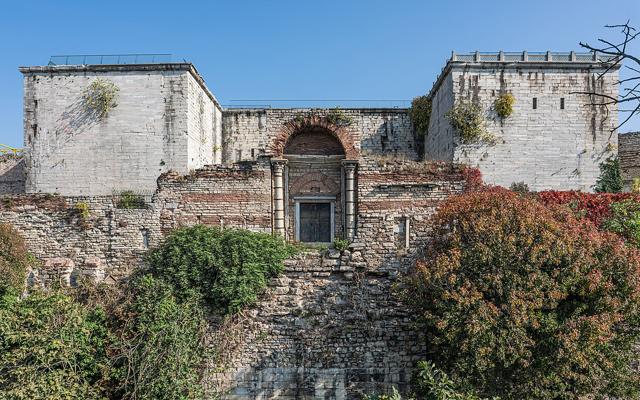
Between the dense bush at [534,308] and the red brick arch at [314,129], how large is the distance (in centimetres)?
763

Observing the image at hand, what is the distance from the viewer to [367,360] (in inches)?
364

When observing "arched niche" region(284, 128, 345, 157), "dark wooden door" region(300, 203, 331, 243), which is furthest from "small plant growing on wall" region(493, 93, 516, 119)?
"dark wooden door" region(300, 203, 331, 243)

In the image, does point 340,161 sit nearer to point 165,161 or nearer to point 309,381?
point 165,161

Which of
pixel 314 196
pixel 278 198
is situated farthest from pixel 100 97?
pixel 314 196

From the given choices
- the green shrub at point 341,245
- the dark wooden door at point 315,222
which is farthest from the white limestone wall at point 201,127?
the green shrub at point 341,245

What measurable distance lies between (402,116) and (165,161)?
10262mm

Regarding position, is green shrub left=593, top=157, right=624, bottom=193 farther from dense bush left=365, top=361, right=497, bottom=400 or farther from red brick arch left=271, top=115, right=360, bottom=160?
dense bush left=365, top=361, right=497, bottom=400

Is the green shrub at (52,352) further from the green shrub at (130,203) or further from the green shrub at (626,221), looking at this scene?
the green shrub at (626,221)

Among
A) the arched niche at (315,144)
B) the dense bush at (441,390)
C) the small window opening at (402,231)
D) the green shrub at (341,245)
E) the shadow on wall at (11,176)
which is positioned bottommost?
the dense bush at (441,390)

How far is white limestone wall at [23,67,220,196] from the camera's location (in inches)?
590

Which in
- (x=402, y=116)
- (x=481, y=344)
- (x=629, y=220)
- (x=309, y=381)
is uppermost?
(x=402, y=116)

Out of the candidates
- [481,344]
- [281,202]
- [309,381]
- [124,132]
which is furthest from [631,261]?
[124,132]

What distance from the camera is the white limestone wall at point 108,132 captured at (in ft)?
49.1

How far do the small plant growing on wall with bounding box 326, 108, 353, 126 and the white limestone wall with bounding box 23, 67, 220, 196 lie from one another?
5326 mm
